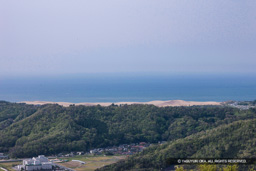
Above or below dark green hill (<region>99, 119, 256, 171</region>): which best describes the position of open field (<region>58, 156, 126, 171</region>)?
below

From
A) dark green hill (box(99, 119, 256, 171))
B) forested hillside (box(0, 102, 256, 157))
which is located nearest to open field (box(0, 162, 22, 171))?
forested hillside (box(0, 102, 256, 157))

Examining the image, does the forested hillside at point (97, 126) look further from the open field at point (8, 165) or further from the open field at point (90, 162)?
the open field at point (90, 162)

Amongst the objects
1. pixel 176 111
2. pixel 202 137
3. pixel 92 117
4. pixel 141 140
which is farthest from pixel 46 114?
pixel 202 137

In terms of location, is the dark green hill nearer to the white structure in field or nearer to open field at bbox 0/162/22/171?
the white structure in field

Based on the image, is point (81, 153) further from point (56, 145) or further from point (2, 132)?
point (2, 132)

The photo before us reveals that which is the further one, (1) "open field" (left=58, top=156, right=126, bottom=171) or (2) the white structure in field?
(1) "open field" (left=58, top=156, right=126, bottom=171)

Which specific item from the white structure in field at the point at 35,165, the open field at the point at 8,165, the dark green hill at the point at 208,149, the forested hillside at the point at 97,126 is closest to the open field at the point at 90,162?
the white structure in field at the point at 35,165
